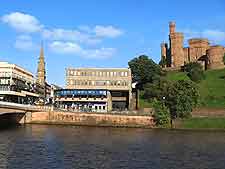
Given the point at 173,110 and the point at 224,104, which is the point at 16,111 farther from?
the point at 224,104

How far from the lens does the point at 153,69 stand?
158m

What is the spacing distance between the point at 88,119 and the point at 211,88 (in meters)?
64.7

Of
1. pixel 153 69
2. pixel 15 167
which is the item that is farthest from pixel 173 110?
pixel 15 167

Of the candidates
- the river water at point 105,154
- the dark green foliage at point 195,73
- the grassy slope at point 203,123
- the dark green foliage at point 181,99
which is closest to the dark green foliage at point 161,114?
the dark green foliage at point 181,99

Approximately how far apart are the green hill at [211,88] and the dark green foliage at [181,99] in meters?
12.8

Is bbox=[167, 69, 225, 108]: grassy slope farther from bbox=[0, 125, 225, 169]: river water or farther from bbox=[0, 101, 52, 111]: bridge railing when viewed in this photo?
bbox=[0, 125, 225, 169]: river water

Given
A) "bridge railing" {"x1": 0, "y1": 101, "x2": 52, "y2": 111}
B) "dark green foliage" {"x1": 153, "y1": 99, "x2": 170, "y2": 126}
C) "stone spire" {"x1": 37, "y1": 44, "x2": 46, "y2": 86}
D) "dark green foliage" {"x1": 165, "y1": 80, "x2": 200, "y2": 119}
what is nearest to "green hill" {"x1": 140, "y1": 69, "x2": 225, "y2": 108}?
"dark green foliage" {"x1": 165, "y1": 80, "x2": 200, "y2": 119}

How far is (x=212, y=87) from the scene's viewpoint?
150 m

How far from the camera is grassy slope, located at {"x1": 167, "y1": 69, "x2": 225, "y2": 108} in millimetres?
125000

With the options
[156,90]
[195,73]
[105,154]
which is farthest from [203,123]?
[195,73]

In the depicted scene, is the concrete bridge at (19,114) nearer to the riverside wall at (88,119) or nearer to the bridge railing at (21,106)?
the bridge railing at (21,106)

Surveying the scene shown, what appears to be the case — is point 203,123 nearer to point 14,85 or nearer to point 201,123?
point 201,123

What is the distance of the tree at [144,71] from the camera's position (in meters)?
157

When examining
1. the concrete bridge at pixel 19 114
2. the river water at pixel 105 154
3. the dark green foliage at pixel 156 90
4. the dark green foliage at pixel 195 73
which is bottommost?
the river water at pixel 105 154
